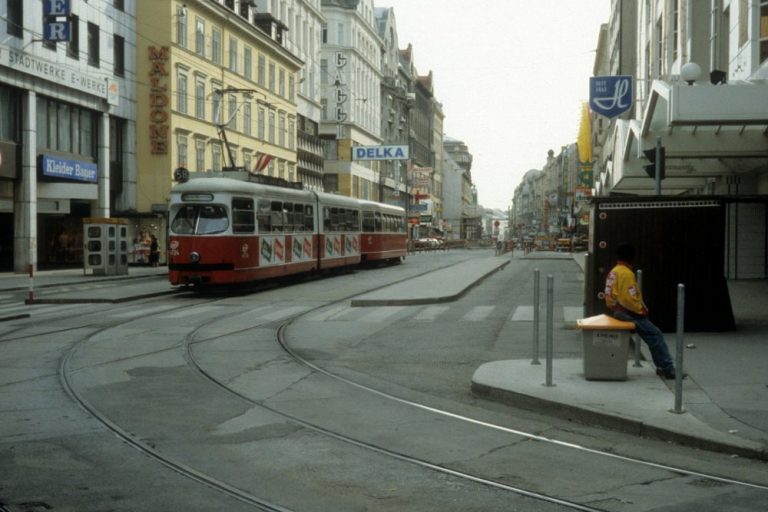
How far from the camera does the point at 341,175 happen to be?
271ft

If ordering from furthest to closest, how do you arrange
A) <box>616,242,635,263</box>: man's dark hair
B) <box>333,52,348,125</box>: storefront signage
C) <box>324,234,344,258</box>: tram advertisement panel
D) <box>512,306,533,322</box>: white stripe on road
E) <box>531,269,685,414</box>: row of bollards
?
<box>333,52,348,125</box>: storefront signage → <box>324,234,344,258</box>: tram advertisement panel → <box>512,306,533,322</box>: white stripe on road → <box>616,242,635,263</box>: man's dark hair → <box>531,269,685,414</box>: row of bollards

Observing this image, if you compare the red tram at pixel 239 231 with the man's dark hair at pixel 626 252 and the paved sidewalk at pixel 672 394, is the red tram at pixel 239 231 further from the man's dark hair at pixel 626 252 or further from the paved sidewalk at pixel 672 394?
the man's dark hair at pixel 626 252

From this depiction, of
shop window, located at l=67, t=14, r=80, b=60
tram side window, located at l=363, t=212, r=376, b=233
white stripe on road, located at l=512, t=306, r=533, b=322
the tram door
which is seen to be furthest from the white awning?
shop window, located at l=67, t=14, r=80, b=60

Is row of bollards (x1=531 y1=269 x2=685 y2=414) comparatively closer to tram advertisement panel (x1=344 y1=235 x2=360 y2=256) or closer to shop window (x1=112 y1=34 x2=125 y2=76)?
tram advertisement panel (x1=344 y1=235 x2=360 y2=256)

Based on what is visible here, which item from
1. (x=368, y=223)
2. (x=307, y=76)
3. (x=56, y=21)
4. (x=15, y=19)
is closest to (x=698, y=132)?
(x=368, y=223)

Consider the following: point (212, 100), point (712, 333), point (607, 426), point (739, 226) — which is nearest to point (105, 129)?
point (212, 100)

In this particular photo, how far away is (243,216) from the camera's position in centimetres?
2677

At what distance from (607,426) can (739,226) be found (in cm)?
2585

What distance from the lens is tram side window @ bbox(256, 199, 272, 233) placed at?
27.7 m

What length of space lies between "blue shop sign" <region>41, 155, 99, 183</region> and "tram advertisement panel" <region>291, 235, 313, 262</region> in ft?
40.9

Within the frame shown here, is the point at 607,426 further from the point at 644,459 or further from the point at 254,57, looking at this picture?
the point at 254,57

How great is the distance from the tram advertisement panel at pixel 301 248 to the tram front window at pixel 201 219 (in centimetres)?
520

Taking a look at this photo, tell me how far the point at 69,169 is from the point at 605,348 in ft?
111

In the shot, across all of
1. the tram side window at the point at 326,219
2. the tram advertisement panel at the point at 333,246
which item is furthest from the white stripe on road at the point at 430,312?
the tram advertisement panel at the point at 333,246
